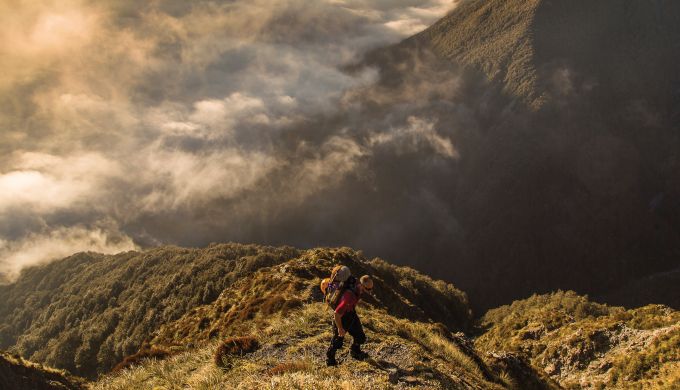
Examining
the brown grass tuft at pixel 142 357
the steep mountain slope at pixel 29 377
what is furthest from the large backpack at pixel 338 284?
the steep mountain slope at pixel 29 377

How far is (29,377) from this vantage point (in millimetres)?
34781

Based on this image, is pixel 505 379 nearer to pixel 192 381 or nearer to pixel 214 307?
pixel 192 381

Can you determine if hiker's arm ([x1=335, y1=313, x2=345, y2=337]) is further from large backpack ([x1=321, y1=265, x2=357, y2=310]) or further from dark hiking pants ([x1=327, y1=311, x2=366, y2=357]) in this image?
large backpack ([x1=321, y1=265, x2=357, y2=310])

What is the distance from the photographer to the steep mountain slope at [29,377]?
3216 centimetres

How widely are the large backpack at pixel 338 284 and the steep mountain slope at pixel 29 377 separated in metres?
26.7

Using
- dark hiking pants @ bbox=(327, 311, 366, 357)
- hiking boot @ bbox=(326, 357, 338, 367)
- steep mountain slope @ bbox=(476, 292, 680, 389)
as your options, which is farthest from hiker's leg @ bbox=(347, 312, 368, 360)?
steep mountain slope @ bbox=(476, 292, 680, 389)

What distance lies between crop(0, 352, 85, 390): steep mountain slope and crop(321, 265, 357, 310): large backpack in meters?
26.7

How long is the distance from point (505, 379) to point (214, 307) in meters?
43.4

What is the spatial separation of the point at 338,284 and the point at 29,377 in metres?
31.0

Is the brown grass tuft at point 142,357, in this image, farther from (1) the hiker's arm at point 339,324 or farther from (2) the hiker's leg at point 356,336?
(1) the hiker's arm at point 339,324

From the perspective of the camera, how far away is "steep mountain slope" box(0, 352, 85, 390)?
32156 millimetres

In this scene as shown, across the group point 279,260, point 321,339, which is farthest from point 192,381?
point 279,260

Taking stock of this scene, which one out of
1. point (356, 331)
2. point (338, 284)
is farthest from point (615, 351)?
point (338, 284)

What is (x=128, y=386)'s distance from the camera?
21797 millimetres
